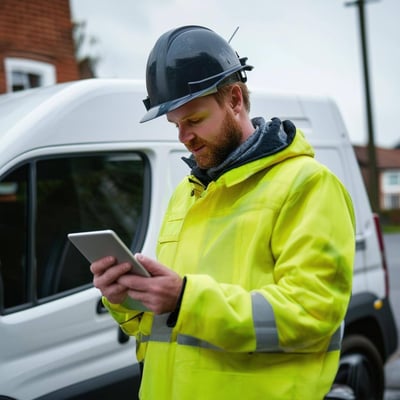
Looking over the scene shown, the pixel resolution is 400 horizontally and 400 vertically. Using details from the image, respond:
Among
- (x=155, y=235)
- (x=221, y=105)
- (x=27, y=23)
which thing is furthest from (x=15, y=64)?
(x=221, y=105)

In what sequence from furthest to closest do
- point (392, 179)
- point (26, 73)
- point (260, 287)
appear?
1. point (392, 179)
2. point (26, 73)
3. point (260, 287)

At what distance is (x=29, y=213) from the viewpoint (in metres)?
2.49

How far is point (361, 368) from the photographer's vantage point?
364 centimetres

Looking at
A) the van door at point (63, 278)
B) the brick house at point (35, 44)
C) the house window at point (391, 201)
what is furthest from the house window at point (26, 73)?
the house window at point (391, 201)

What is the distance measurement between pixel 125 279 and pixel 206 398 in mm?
379

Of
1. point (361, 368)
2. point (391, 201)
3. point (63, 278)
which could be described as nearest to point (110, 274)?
point (63, 278)

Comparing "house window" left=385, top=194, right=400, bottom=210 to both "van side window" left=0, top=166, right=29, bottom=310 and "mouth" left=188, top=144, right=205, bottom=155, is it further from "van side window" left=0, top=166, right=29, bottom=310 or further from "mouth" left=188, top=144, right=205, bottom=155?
"mouth" left=188, top=144, right=205, bottom=155

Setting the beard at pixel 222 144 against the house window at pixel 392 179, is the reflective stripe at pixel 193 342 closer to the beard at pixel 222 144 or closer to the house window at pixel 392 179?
the beard at pixel 222 144

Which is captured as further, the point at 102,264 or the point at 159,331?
the point at 159,331

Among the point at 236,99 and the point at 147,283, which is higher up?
the point at 236,99

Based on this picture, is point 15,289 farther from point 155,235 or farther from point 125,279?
point 125,279

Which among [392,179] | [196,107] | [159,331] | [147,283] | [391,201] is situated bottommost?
[391,201]

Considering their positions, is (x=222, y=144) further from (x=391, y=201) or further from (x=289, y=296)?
(x=391, y=201)

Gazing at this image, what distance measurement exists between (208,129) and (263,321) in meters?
0.53
